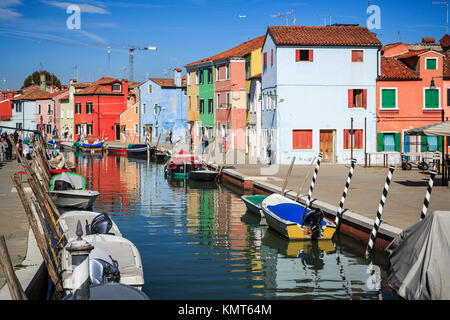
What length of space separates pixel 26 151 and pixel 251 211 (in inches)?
1105

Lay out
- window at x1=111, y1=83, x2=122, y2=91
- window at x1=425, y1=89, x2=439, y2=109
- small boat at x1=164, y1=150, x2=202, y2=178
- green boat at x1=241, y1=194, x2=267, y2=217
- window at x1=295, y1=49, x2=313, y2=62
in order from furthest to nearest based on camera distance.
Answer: window at x1=111, y1=83, x2=122, y2=91 < window at x1=425, y1=89, x2=439, y2=109 < window at x1=295, y1=49, x2=313, y2=62 < small boat at x1=164, y1=150, x2=202, y2=178 < green boat at x1=241, y1=194, x2=267, y2=217

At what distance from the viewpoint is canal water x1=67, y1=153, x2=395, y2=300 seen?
11820mm

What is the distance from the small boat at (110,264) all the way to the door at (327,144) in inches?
1085

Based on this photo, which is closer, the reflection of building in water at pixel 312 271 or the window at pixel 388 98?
the reflection of building in water at pixel 312 271

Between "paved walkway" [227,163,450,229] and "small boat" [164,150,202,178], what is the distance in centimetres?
289

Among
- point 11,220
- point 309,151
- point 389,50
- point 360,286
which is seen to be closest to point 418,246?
point 360,286

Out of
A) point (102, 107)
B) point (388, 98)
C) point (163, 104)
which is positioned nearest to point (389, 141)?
point (388, 98)

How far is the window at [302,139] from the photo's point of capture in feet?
124

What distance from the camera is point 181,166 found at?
36.5 meters

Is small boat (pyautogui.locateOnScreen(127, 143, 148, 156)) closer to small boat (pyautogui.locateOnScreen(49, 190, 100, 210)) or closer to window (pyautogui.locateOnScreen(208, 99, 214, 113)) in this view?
A: window (pyautogui.locateOnScreen(208, 99, 214, 113))

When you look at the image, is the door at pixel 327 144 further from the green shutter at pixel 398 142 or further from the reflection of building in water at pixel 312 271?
the reflection of building in water at pixel 312 271

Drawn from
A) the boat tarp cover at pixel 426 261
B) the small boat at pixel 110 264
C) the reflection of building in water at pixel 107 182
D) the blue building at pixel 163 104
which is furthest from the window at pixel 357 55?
the blue building at pixel 163 104

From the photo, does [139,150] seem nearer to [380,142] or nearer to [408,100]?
[380,142]

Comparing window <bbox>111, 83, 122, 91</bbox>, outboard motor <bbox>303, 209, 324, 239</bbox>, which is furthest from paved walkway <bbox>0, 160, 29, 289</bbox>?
window <bbox>111, 83, 122, 91</bbox>
